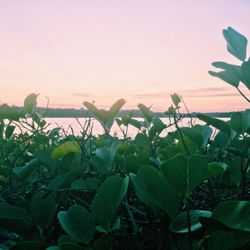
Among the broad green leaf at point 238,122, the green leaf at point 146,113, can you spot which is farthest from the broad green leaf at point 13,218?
the green leaf at point 146,113

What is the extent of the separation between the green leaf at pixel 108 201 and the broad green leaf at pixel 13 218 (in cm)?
19

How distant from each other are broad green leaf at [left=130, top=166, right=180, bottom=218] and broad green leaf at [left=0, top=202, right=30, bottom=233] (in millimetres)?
263

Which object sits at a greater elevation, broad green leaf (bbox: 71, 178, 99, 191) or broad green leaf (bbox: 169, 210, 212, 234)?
broad green leaf (bbox: 71, 178, 99, 191)

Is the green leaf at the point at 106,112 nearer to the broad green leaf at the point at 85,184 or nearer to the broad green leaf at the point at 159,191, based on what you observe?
the broad green leaf at the point at 85,184

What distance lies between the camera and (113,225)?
59 centimetres

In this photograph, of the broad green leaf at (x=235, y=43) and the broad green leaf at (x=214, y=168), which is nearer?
the broad green leaf at (x=214, y=168)

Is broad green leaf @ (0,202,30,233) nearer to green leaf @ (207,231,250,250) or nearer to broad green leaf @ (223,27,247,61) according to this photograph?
green leaf @ (207,231,250,250)

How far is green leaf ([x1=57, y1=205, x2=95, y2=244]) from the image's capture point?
1.97 ft

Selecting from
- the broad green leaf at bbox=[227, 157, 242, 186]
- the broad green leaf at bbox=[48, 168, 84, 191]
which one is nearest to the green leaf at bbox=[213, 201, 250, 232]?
the broad green leaf at bbox=[227, 157, 242, 186]

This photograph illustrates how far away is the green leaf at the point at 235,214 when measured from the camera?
500 millimetres

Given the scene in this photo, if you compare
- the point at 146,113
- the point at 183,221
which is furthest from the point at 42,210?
the point at 146,113

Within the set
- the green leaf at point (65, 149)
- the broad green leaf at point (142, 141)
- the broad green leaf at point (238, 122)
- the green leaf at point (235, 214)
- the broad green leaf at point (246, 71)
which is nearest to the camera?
the green leaf at point (235, 214)

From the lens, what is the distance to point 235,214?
51 cm

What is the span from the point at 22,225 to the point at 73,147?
287 mm
